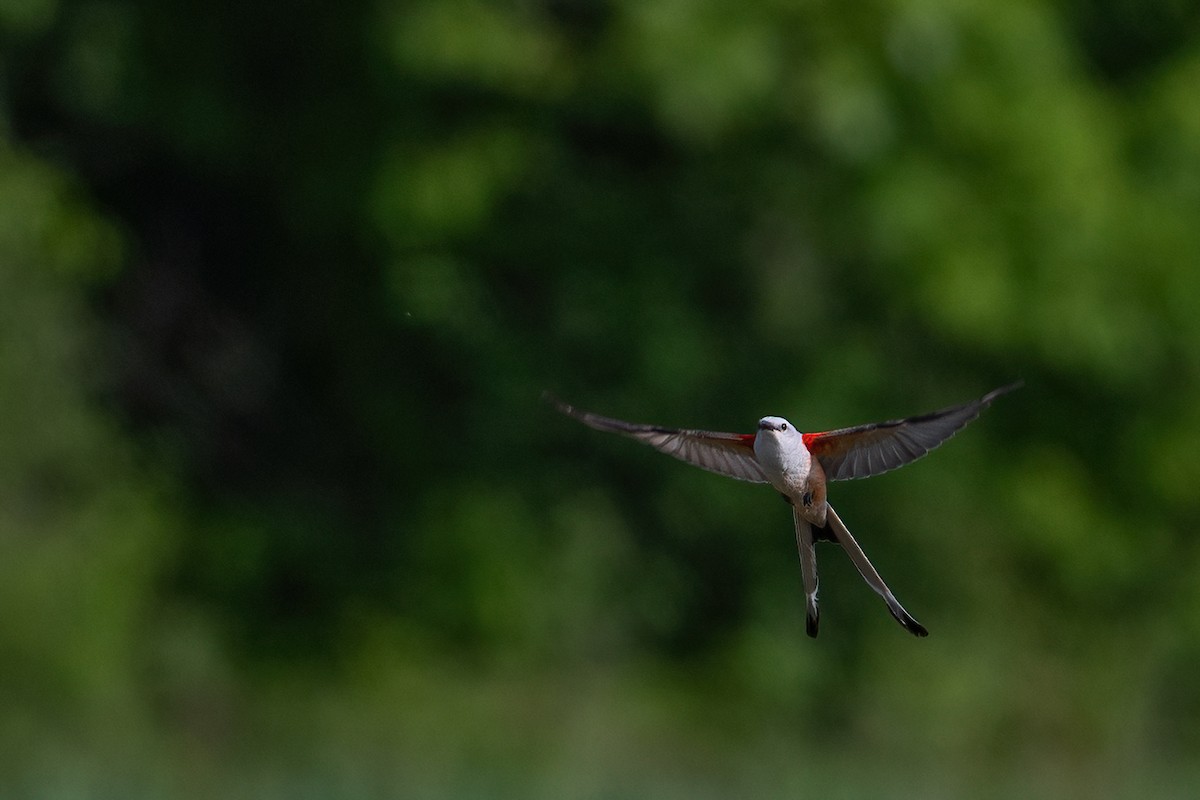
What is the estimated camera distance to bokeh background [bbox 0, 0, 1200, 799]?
1148 centimetres

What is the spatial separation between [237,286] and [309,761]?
543 centimetres

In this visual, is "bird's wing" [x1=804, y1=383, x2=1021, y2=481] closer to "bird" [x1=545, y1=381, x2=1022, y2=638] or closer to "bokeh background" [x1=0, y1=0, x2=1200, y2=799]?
"bird" [x1=545, y1=381, x2=1022, y2=638]

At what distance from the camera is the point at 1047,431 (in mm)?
13047

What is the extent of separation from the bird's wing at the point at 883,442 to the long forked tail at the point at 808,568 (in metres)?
0.11

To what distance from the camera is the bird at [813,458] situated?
295cm

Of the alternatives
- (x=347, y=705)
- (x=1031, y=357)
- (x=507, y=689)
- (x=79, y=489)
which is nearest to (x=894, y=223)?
(x=1031, y=357)

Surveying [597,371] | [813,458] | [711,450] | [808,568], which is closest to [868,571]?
[808,568]

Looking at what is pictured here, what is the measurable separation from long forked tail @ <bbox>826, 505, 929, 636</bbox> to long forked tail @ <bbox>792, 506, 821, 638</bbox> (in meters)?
0.05

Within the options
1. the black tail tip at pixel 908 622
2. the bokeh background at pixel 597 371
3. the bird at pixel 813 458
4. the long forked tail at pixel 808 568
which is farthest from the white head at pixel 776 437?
the bokeh background at pixel 597 371

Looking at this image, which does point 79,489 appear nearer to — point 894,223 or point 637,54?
point 637,54

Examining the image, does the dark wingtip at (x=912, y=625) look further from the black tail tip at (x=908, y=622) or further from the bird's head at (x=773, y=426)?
the bird's head at (x=773, y=426)

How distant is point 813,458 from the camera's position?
3152 mm

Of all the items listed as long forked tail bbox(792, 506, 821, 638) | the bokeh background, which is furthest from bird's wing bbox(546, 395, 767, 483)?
the bokeh background

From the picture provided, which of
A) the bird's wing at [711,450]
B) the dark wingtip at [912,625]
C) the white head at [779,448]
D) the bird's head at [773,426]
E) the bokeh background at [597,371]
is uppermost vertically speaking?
the bird's head at [773,426]
